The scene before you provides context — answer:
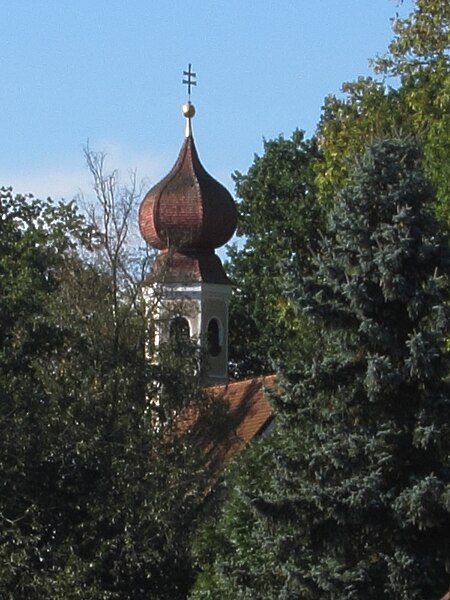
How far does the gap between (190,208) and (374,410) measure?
25809mm

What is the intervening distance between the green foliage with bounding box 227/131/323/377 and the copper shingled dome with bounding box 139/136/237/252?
241 cm

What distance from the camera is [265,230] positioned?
4938 centimetres

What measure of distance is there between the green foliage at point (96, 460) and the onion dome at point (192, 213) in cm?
1067

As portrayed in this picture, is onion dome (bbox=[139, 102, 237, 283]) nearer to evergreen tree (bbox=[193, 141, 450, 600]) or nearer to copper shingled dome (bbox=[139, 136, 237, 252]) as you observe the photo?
copper shingled dome (bbox=[139, 136, 237, 252])

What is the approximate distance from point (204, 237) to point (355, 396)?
84.3 feet

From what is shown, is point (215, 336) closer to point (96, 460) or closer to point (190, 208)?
point (190, 208)

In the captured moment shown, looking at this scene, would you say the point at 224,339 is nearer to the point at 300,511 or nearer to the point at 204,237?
the point at 204,237

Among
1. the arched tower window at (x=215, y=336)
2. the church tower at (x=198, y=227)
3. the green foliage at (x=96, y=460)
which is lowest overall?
the green foliage at (x=96, y=460)

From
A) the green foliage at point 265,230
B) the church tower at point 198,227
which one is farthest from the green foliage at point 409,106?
the green foliage at point 265,230

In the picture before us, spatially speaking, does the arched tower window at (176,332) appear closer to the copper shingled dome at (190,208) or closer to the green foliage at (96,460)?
the green foliage at (96,460)

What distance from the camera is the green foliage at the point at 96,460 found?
30781mm

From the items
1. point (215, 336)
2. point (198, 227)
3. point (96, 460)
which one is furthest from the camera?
point (215, 336)

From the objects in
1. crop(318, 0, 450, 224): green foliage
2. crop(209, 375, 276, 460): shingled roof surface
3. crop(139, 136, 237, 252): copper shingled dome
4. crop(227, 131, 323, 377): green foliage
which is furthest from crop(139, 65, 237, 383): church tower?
crop(318, 0, 450, 224): green foliage

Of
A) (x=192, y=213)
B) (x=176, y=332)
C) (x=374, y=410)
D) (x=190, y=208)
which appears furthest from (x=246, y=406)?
(x=374, y=410)
